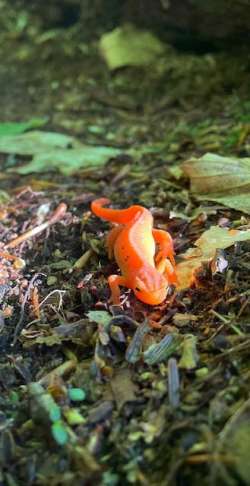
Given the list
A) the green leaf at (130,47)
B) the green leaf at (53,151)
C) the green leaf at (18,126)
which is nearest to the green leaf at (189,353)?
the green leaf at (53,151)

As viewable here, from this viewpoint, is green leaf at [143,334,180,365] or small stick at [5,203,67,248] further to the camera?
small stick at [5,203,67,248]

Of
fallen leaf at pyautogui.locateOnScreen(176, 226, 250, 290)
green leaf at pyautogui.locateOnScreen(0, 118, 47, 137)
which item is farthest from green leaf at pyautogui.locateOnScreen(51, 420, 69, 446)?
green leaf at pyautogui.locateOnScreen(0, 118, 47, 137)

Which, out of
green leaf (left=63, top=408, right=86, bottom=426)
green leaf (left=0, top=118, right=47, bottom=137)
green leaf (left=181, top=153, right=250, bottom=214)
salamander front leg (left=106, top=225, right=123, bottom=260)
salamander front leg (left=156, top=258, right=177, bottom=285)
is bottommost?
green leaf (left=0, top=118, right=47, bottom=137)

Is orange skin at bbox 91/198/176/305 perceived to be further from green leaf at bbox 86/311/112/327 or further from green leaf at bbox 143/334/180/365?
green leaf at bbox 143/334/180/365

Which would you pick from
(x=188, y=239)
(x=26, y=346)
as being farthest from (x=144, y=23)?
(x=26, y=346)

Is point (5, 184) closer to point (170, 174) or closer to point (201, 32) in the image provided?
point (170, 174)

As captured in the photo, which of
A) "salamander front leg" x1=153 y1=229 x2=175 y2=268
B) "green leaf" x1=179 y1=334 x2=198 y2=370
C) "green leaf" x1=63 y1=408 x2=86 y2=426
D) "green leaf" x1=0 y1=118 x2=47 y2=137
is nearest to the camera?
"green leaf" x1=63 y1=408 x2=86 y2=426

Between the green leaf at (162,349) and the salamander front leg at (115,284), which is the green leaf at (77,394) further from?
the salamander front leg at (115,284)
